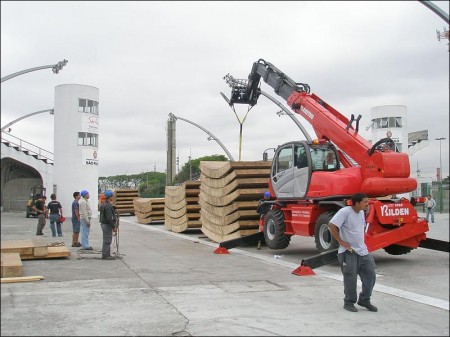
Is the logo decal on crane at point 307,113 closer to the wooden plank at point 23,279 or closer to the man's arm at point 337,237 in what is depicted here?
the man's arm at point 337,237

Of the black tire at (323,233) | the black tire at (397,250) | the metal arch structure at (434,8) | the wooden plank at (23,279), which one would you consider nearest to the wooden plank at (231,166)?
the black tire at (323,233)

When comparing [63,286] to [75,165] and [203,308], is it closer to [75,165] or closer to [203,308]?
[203,308]

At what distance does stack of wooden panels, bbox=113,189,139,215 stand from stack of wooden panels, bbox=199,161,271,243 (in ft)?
82.6

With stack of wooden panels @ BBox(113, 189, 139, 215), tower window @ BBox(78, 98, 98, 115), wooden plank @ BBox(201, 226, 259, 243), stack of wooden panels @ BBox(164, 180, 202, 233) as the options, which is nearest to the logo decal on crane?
wooden plank @ BBox(201, 226, 259, 243)

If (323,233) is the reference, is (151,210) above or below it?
below

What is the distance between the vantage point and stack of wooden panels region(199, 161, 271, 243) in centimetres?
1612

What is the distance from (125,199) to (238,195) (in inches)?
1080

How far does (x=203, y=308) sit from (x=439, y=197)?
39577 mm

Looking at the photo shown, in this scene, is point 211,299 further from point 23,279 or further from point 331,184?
point 331,184

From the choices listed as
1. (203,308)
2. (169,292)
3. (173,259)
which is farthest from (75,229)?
(203,308)

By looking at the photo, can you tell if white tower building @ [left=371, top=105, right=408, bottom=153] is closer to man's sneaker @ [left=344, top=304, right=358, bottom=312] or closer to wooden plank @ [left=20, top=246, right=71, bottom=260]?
wooden plank @ [left=20, top=246, right=71, bottom=260]

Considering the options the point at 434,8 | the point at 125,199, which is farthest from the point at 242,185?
the point at 125,199

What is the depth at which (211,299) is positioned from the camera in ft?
25.8

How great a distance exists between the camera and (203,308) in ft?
23.7
